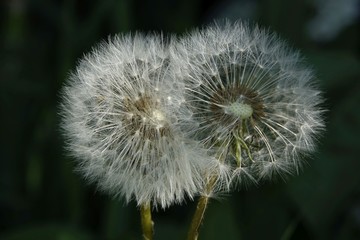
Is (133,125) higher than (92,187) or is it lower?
lower

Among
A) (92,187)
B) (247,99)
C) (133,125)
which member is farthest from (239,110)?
(92,187)

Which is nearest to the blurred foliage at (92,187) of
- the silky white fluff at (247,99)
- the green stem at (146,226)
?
the silky white fluff at (247,99)

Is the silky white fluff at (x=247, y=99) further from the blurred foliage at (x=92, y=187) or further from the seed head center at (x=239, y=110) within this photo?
the blurred foliage at (x=92, y=187)

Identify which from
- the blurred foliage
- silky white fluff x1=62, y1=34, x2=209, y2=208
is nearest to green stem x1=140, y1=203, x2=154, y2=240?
silky white fluff x1=62, y1=34, x2=209, y2=208

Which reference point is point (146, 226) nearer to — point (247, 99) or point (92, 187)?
point (247, 99)

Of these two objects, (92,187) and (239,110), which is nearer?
(239,110)

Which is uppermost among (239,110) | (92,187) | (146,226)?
(92,187)
